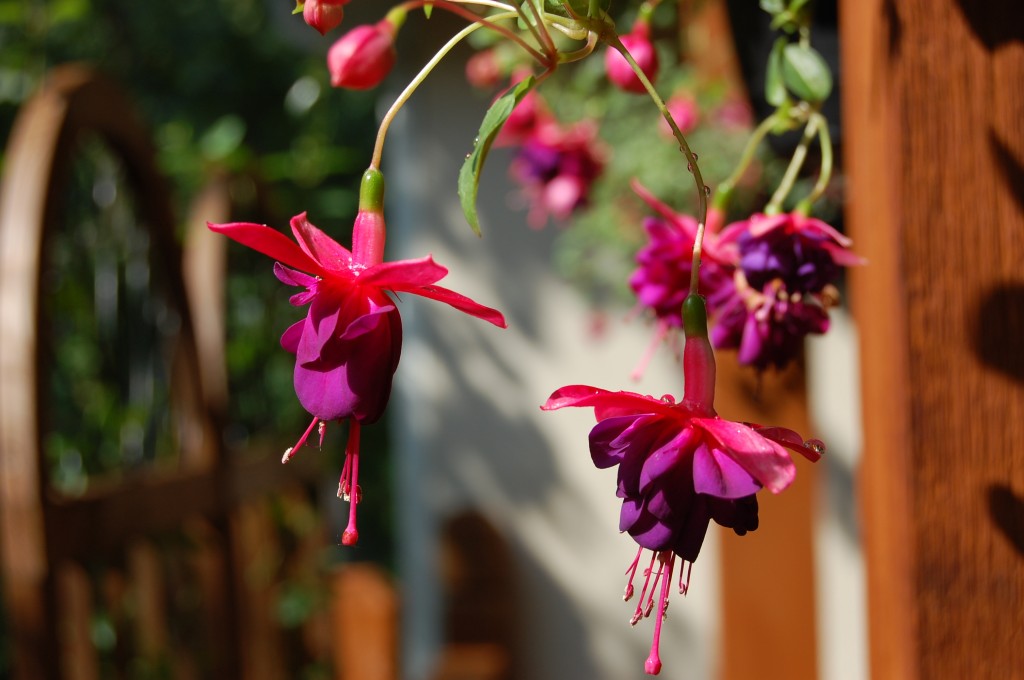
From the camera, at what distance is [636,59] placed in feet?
1.50

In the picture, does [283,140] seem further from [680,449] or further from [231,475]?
[680,449]

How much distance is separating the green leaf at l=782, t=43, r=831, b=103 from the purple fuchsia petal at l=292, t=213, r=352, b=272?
0.25m

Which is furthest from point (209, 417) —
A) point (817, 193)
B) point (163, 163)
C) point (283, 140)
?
point (283, 140)

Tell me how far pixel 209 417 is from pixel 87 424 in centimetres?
19

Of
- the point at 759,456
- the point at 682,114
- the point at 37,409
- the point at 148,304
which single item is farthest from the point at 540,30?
the point at 148,304

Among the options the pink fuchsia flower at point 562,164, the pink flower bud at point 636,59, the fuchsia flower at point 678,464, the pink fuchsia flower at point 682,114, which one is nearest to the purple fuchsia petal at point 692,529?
the fuchsia flower at point 678,464

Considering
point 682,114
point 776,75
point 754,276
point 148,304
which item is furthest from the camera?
point 148,304

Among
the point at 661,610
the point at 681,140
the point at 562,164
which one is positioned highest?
the point at 562,164

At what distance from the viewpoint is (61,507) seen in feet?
3.29

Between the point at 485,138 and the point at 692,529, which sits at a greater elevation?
the point at 485,138

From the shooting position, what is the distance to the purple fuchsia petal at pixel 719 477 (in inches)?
9.3

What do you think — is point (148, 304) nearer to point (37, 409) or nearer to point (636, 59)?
point (37, 409)

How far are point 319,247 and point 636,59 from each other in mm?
250

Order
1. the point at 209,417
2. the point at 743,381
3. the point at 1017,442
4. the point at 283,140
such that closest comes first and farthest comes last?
the point at 1017,442, the point at 743,381, the point at 209,417, the point at 283,140
